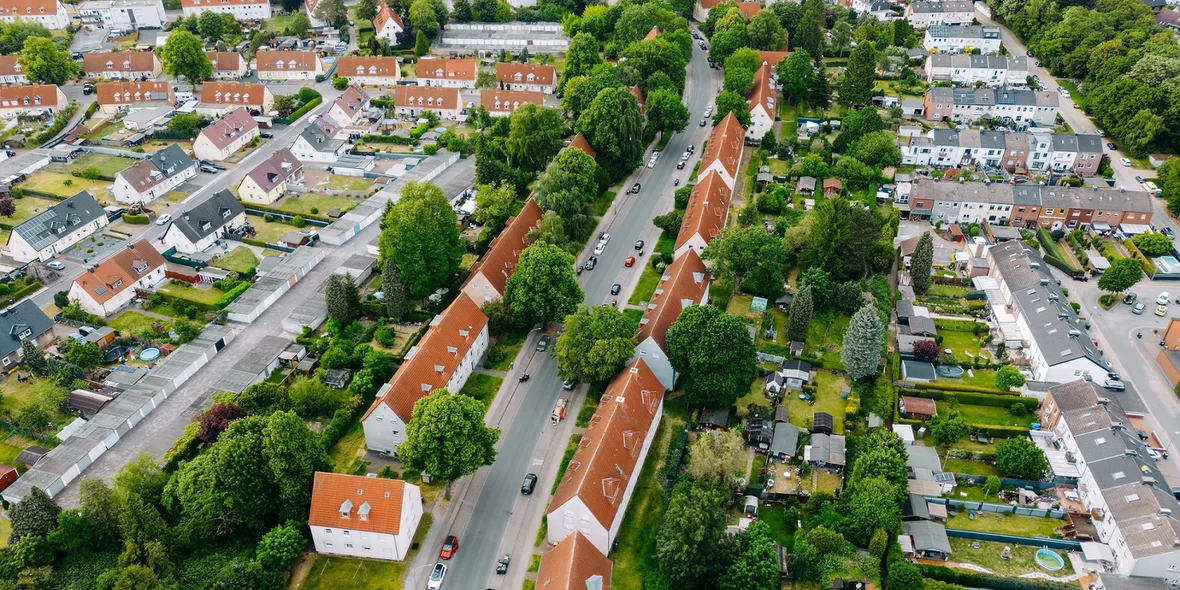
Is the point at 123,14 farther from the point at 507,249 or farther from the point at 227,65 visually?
the point at 507,249

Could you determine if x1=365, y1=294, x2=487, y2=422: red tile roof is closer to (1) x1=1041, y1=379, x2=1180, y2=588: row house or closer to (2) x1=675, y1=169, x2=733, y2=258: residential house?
(2) x1=675, y1=169, x2=733, y2=258: residential house

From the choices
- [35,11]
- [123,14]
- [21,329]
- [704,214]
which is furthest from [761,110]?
[35,11]

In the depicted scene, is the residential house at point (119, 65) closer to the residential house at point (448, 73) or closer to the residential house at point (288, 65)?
the residential house at point (288, 65)

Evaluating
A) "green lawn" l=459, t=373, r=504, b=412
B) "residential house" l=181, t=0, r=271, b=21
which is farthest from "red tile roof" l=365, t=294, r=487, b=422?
"residential house" l=181, t=0, r=271, b=21

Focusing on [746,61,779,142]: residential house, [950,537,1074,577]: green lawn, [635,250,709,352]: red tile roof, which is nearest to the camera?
[950,537,1074,577]: green lawn

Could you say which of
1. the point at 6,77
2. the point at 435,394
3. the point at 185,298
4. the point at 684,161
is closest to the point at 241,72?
the point at 6,77

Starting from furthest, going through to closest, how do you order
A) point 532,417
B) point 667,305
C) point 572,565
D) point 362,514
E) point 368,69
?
1. point 368,69
2. point 667,305
3. point 532,417
4. point 362,514
5. point 572,565
